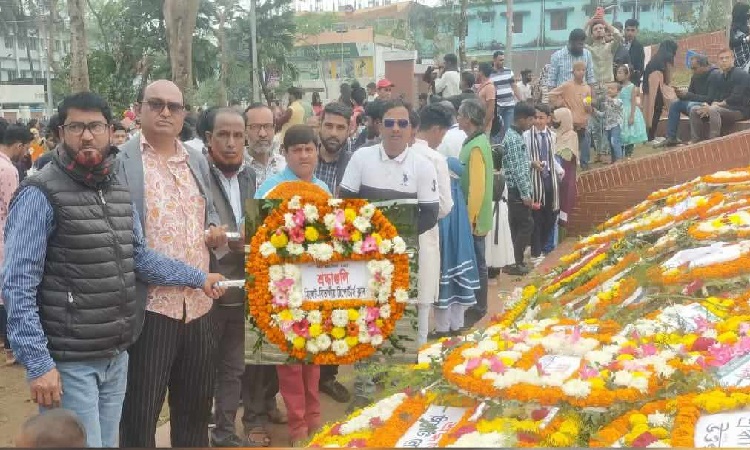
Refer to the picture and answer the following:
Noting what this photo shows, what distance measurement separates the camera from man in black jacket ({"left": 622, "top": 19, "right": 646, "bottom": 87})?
14.7 meters

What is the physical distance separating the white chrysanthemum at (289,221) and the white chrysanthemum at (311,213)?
2.6 inches

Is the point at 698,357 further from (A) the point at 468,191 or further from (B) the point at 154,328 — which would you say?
(A) the point at 468,191

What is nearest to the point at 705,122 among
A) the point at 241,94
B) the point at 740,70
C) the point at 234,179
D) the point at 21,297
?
the point at 740,70

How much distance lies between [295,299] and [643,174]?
→ 7.71 metres

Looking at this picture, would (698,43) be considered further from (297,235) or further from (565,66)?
(297,235)

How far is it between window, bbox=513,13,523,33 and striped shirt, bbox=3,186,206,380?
194 ft

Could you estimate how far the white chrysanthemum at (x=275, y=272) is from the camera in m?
3.53

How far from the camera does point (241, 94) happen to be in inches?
2143

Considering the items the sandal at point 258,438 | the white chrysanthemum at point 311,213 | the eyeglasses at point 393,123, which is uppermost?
the eyeglasses at point 393,123

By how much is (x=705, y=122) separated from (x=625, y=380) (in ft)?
29.8

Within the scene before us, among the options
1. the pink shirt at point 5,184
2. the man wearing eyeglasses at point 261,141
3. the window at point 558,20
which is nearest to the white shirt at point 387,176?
the man wearing eyeglasses at point 261,141

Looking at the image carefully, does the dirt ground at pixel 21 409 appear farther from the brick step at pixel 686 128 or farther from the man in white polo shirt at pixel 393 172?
the brick step at pixel 686 128

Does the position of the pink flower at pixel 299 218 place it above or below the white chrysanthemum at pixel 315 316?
above

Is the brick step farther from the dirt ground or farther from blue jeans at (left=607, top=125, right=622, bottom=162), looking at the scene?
the dirt ground
